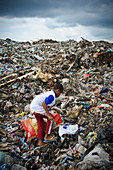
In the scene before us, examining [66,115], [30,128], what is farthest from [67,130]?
[30,128]

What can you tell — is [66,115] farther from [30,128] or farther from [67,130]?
[30,128]

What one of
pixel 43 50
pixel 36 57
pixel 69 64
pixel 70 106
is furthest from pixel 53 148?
pixel 43 50

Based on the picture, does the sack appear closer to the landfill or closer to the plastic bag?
the landfill

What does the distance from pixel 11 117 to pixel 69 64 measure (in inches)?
162

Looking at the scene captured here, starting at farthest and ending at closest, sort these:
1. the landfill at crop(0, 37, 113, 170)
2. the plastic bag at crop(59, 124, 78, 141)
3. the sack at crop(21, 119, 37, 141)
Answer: the sack at crop(21, 119, 37, 141)
the plastic bag at crop(59, 124, 78, 141)
the landfill at crop(0, 37, 113, 170)

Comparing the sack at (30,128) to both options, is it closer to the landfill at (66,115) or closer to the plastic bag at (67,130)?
the landfill at (66,115)

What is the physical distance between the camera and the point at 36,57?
9.40m

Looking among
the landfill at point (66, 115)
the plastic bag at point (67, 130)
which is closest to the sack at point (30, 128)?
the landfill at point (66, 115)

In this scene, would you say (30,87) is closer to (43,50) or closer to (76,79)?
(76,79)

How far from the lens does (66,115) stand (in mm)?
3648

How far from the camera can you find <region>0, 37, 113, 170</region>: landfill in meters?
2.24

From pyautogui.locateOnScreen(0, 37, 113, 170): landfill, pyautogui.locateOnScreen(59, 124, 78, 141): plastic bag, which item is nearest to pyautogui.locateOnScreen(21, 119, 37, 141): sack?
pyautogui.locateOnScreen(0, 37, 113, 170): landfill

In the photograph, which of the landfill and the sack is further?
the sack

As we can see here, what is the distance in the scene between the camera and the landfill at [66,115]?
7.36ft
